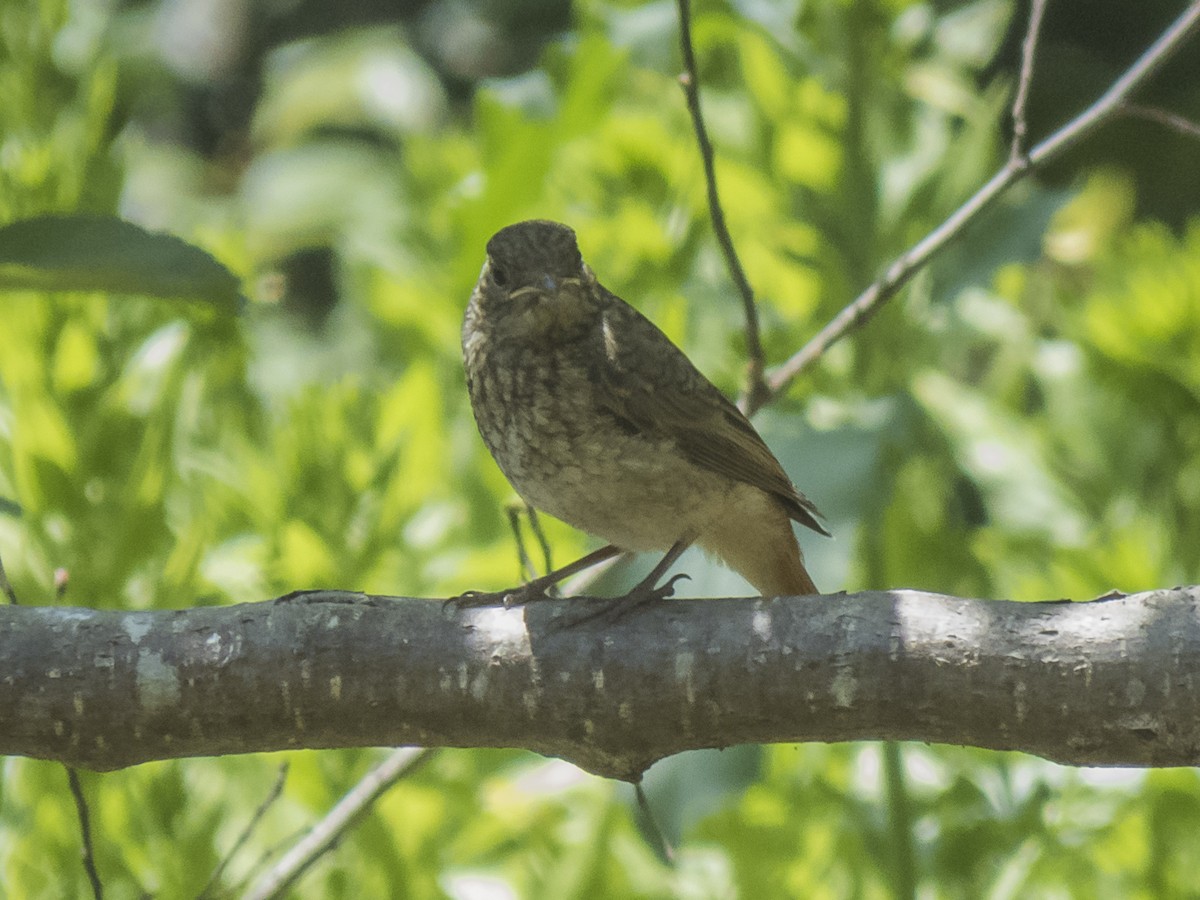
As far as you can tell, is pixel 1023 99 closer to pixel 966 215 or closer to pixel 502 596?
pixel 966 215

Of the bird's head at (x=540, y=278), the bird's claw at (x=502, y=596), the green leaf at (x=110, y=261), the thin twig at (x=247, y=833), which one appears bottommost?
the thin twig at (x=247, y=833)

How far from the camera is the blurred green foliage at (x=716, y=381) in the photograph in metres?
2.69

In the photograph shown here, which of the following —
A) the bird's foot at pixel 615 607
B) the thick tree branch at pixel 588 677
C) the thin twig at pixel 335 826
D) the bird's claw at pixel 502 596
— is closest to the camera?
the thick tree branch at pixel 588 677

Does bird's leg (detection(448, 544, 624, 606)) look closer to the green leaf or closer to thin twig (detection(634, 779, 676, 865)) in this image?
thin twig (detection(634, 779, 676, 865))

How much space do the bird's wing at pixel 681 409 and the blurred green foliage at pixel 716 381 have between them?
9 centimetres

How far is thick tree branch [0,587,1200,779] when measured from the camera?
1812mm

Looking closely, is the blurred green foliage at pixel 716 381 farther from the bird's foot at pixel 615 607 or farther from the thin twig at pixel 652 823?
the bird's foot at pixel 615 607

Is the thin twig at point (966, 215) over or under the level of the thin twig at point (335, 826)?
over

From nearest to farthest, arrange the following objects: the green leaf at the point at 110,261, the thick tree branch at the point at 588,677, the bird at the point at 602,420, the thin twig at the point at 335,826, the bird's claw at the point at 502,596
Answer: the green leaf at the point at 110,261 → the thick tree branch at the point at 588,677 → the thin twig at the point at 335,826 → the bird's claw at the point at 502,596 → the bird at the point at 602,420

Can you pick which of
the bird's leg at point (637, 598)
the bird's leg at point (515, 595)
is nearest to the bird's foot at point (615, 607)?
the bird's leg at point (637, 598)

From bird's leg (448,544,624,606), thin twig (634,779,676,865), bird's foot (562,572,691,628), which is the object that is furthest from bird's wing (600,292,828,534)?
thin twig (634,779,676,865)

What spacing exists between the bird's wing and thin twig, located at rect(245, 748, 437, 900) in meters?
0.77

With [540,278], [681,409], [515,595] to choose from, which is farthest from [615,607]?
[540,278]

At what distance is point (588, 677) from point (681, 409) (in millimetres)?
850
